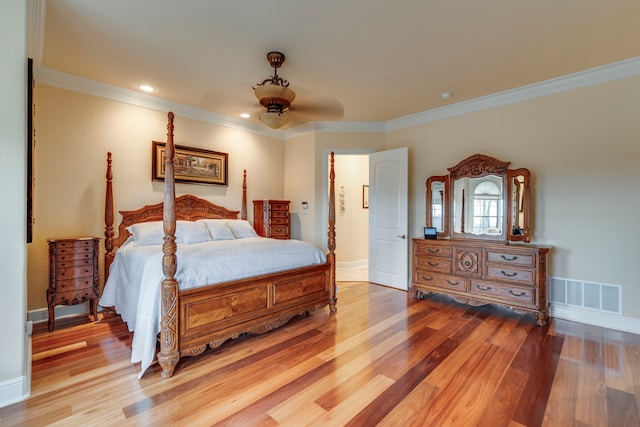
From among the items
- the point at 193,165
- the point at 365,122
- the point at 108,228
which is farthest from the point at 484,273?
the point at 108,228

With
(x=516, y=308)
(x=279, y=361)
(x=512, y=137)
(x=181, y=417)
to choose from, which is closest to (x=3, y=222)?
(x=181, y=417)

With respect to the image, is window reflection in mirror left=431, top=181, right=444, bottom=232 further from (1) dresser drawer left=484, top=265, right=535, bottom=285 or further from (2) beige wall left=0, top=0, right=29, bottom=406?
(2) beige wall left=0, top=0, right=29, bottom=406

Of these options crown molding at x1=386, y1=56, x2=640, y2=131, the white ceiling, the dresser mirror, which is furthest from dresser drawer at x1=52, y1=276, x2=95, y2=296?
crown molding at x1=386, y1=56, x2=640, y2=131

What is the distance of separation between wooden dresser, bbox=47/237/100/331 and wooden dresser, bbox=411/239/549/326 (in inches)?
153

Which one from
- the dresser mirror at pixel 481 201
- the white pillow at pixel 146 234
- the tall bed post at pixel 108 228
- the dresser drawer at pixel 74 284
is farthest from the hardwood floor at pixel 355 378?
the dresser mirror at pixel 481 201

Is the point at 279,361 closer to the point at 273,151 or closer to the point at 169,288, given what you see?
the point at 169,288

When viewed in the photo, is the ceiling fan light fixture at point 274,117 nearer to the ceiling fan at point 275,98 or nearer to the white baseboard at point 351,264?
the ceiling fan at point 275,98

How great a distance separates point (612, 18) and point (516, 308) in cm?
276

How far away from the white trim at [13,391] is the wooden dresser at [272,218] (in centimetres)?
322

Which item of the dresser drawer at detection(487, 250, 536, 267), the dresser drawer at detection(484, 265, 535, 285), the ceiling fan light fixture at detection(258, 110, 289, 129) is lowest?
the dresser drawer at detection(484, 265, 535, 285)

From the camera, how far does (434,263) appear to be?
13.0ft

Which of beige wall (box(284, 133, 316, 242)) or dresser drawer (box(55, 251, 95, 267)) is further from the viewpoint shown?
beige wall (box(284, 133, 316, 242))

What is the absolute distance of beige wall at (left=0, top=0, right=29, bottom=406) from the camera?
1.83 meters

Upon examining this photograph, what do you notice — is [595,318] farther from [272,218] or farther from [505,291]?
[272,218]
